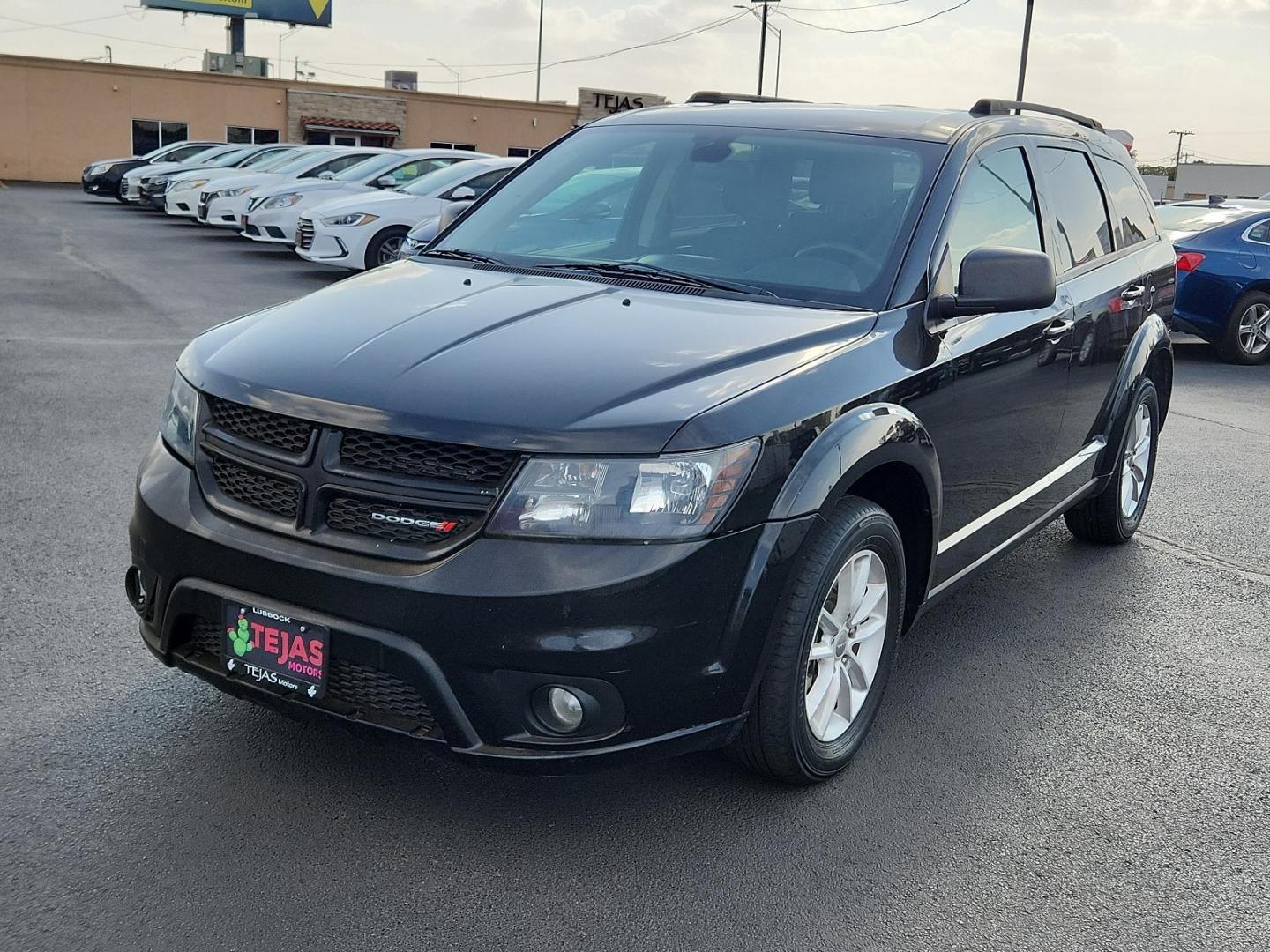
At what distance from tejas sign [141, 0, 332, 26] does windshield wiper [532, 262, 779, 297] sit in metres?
54.4

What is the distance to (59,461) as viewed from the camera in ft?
20.6

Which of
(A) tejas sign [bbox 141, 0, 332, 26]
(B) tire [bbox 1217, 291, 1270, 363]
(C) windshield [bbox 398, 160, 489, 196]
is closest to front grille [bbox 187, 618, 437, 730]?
(B) tire [bbox 1217, 291, 1270, 363]

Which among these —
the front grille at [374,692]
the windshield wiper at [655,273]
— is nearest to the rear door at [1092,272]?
the windshield wiper at [655,273]

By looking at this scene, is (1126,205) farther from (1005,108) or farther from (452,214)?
(452,214)

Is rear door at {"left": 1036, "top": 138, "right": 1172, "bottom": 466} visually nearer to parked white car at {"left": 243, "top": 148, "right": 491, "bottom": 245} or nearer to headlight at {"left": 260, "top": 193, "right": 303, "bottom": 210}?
parked white car at {"left": 243, "top": 148, "right": 491, "bottom": 245}

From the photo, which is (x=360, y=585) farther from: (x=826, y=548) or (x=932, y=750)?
(x=932, y=750)

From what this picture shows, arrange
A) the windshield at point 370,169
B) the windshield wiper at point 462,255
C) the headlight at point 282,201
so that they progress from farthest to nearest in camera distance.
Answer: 1. the windshield at point 370,169
2. the headlight at point 282,201
3. the windshield wiper at point 462,255

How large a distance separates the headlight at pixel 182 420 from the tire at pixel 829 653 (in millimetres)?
1537

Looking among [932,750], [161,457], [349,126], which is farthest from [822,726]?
[349,126]

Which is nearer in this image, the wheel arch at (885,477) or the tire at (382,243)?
the wheel arch at (885,477)

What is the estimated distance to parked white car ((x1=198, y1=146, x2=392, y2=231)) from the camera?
18.9 m

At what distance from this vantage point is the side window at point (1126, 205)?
5449mm

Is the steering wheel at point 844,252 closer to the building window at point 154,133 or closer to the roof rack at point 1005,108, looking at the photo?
the roof rack at point 1005,108

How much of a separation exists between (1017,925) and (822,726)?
73 centimetres
